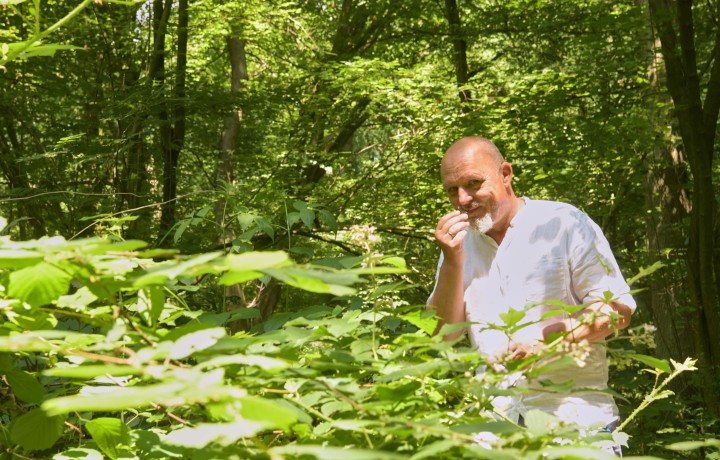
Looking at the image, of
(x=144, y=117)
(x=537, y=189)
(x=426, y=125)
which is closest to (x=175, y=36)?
(x=144, y=117)

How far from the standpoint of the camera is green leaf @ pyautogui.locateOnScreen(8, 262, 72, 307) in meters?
1.05

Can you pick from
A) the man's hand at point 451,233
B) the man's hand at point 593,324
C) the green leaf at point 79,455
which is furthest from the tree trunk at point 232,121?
the green leaf at point 79,455

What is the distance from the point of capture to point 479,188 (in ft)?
9.82

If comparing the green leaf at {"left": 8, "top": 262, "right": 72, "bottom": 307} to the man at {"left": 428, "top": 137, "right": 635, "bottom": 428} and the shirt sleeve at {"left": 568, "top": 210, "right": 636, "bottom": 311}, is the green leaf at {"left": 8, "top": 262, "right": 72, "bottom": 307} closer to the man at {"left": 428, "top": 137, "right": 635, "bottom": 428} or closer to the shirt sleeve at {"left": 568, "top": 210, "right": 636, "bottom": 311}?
the man at {"left": 428, "top": 137, "right": 635, "bottom": 428}

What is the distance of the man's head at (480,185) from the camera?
9.67ft

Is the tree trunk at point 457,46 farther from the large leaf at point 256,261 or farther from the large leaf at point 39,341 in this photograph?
the large leaf at point 256,261

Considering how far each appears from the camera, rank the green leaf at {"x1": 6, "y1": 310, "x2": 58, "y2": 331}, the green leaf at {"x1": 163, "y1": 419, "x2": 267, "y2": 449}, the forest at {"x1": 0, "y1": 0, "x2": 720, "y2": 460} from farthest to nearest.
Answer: the forest at {"x1": 0, "y1": 0, "x2": 720, "y2": 460} < the green leaf at {"x1": 6, "y1": 310, "x2": 58, "y2": 331} < the green leaf at {"x1": 163, "y1": 419, "x2": 267, "y2": 449}

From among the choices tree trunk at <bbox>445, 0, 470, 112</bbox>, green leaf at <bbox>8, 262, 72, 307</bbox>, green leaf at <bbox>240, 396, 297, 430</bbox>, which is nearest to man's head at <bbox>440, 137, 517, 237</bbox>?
green leaf at <bbox>8, 262, 72, 307</bbox>

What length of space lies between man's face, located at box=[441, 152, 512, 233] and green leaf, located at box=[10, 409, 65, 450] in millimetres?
Answer: 1866

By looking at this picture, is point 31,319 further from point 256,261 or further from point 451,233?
point 451,233

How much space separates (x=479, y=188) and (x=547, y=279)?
0.49m

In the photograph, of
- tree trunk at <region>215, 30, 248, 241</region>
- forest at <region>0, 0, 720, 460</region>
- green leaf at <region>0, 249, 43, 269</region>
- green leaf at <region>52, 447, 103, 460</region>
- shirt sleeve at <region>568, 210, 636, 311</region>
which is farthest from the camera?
tree trunk at <region>215, 30, 248, 241</region>

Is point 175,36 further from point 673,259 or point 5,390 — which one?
point 5,390

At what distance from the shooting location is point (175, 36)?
9.07m
